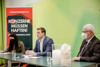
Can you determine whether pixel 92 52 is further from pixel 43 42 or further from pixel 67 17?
pixel 67 17

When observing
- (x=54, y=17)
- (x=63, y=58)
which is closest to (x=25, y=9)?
(x=54, y=17)

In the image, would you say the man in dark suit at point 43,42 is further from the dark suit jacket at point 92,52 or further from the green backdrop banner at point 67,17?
the green backdrop banner at point 67,17

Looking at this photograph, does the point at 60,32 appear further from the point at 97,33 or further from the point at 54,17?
the point at 97,33

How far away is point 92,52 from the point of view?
298 centimetres

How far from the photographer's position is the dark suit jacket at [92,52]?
9.23ft

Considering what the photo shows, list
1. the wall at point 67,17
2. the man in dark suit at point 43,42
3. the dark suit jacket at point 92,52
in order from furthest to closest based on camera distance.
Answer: the wall at point 67,17
the man in dark suit at point 43,42
the dark suit jacket at point 92,52

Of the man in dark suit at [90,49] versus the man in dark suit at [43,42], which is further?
the man in dark suit at [43,42]

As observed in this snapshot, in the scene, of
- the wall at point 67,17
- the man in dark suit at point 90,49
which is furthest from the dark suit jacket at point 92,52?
the wall at point 67,17

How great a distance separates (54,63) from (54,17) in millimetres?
3247

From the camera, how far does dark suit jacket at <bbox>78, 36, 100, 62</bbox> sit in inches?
111

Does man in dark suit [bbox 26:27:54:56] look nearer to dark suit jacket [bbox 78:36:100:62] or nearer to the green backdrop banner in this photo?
dark suit jacket [bbox 78:36:100:62]

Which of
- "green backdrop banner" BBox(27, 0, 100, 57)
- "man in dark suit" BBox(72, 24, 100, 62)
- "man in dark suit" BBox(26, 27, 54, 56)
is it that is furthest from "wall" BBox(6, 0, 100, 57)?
"man in dark suit" BBox(72, 24, 100, 62)

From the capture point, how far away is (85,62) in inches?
110

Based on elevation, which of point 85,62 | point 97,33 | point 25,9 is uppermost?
point 25,9
